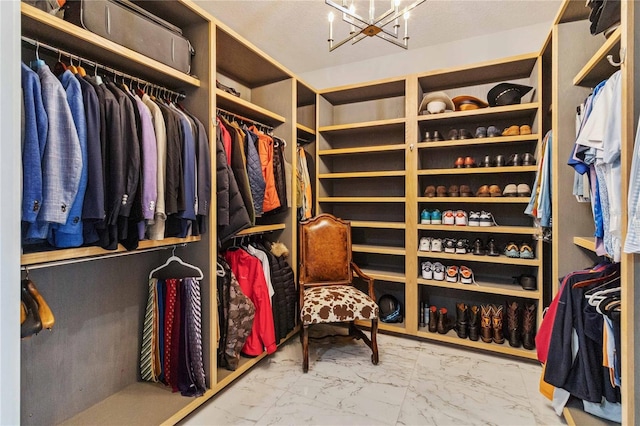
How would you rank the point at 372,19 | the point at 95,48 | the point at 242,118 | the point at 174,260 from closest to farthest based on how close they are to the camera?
the point at 95,48 < the point at 372,19 < the point at 174,260 < the point at 242,118

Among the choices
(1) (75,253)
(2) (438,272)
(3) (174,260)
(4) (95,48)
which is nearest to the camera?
(1) (75,253)

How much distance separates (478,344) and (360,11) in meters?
2.79

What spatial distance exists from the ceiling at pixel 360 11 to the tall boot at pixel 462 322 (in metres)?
2.35

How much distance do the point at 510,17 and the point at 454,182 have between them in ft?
4.49

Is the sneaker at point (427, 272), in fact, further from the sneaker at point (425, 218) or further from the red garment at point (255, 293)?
the red garment at point (255, 293)

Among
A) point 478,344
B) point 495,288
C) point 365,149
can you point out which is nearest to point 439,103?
point 365,149

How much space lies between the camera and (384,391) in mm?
1925

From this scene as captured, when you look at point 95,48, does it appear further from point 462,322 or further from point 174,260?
point 462,322

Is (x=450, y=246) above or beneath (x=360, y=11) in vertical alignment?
beneath

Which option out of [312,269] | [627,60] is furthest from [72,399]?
[627,60]

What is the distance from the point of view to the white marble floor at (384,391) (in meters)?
1.68

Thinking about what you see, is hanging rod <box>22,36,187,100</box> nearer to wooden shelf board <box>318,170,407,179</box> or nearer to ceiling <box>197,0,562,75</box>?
ceiling <box>197,0,562,75</box>

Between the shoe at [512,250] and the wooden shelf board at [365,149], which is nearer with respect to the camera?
the shoe at [512,250]

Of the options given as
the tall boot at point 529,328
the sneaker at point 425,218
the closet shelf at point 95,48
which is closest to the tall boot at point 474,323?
the tall boot at point 529,328
